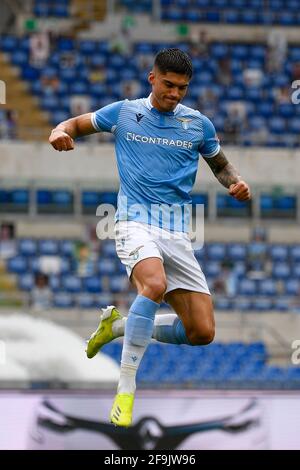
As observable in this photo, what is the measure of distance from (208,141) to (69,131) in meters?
0.98

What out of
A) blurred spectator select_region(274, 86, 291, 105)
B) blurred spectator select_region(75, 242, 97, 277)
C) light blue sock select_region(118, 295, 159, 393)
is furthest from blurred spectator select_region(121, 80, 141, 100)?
light blue sock select_region(118, 295, 159, 393)

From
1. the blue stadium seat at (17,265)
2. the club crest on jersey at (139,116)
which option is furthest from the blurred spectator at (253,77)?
the club crest on jersey at (139,116)

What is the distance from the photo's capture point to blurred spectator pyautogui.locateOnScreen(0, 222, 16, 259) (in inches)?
863

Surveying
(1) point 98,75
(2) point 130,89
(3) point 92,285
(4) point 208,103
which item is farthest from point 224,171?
(1) point 98,75

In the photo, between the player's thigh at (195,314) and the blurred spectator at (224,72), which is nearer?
the player's thigh at (195,314)

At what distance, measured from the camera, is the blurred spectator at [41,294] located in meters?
20.3

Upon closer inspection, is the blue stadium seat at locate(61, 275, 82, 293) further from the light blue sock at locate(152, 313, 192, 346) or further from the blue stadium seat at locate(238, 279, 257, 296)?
the light blue sock at locate(152, 313, 192, 346)

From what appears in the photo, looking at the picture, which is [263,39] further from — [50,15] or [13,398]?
[13,398]

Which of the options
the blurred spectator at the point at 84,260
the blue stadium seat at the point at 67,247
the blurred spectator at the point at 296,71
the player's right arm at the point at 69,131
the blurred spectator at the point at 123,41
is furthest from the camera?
the blurred spectator at the point at 123,41

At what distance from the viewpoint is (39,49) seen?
25125 millimetres

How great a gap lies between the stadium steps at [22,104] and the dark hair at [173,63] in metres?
16.0

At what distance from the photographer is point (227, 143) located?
23625mm

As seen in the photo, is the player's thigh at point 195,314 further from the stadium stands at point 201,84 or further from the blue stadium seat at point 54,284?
the stadium stands at point 201,84

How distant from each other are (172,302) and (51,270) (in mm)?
12849
